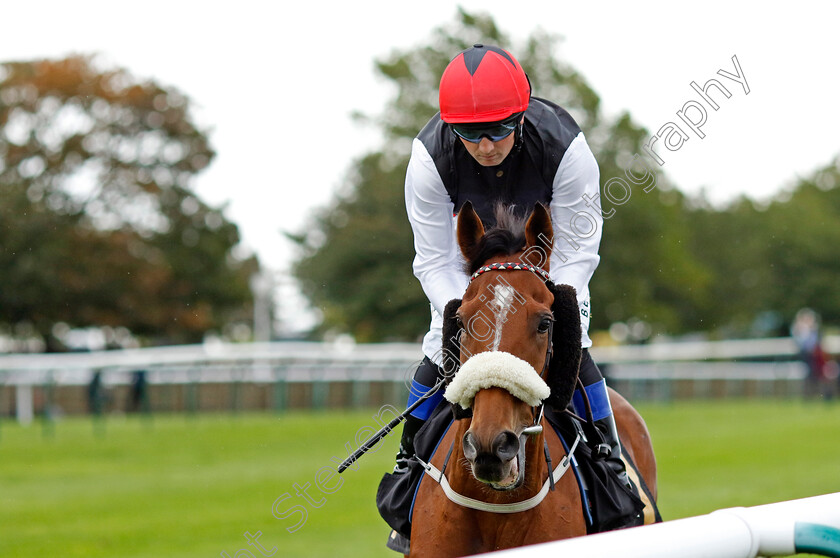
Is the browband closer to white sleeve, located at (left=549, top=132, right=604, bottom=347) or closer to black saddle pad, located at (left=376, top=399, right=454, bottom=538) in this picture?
white sleeve, located at (left=549, top=132, right=604, bottom=347)

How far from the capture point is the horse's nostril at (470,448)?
3.30m

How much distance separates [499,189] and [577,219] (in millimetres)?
353

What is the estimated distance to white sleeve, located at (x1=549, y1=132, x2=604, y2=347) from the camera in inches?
169

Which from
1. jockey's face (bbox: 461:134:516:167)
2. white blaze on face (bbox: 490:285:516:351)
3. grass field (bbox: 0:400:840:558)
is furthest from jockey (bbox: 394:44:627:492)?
grass field (bbox: 0:400:840:558)

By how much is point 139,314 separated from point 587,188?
30893 millimetres

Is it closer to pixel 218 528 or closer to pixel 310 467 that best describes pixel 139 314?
pixel 310 467

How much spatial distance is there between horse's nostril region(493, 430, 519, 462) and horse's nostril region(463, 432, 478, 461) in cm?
7

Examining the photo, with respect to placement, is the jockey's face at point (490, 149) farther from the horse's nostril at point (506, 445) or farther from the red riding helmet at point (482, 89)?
the horse's nostril at point (506, 445)

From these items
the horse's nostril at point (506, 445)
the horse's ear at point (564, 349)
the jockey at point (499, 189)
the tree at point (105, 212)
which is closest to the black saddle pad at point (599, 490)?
the jockey at point (499, 189)

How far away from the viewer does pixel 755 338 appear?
188ft

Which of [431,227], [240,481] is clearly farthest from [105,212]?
[431,227]

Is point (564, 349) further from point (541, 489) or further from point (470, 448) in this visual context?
point (470, 448)

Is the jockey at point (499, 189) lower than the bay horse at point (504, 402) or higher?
higher

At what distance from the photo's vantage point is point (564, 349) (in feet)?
12.4
